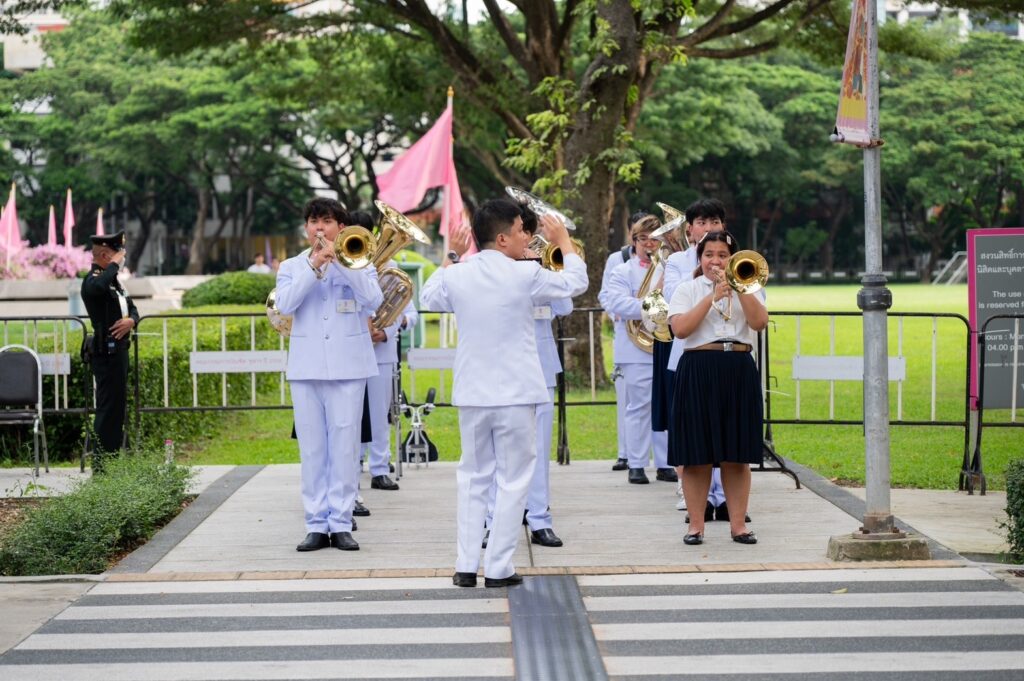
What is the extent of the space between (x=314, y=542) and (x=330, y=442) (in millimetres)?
569

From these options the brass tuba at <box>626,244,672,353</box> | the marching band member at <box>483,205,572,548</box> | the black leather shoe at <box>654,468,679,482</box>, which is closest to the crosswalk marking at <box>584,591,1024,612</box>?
the marching band member at <box>483,205,572,548</box>

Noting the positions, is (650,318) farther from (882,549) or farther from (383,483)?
(383,483)

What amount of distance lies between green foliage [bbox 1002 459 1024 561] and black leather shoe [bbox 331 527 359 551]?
3546mm

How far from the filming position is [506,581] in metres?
7.15

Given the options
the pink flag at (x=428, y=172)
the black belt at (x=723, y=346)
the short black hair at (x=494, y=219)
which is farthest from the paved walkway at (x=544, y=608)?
the pink flag at (x=428, y=172)

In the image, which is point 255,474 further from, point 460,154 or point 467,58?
point 460,154

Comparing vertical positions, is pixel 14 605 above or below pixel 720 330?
below

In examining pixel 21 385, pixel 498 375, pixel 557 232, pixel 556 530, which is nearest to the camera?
pixel 498 375

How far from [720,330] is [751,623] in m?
2.14

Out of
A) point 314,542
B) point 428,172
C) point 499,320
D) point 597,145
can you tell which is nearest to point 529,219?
point 499,320

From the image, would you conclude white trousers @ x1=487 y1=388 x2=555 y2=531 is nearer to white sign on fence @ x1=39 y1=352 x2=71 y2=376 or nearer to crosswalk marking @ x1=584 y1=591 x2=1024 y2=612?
crosswalk marking @ x1=584 y1=591 x2=1024 y2=612

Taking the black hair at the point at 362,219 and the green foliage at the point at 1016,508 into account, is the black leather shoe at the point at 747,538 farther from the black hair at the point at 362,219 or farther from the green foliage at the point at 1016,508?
the black hair at the point at 362,219

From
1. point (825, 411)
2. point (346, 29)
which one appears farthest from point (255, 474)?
point (346, 29)

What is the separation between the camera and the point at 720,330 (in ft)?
26.4
